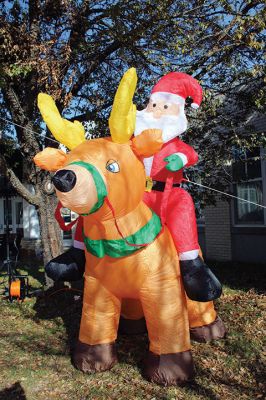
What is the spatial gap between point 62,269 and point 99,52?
14.9ft

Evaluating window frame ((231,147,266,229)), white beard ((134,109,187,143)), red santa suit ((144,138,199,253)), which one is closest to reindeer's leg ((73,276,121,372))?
red santa suit ((144,138,199,253))

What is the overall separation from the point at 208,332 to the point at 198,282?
1547mm

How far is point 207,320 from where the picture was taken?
226 inches

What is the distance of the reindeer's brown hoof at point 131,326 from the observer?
5918 millimetres

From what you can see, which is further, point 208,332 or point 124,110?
point 208,332

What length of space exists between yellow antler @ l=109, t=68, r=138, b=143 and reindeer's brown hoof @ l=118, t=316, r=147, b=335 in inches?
105

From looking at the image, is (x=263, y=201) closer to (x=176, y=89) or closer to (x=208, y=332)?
(x=208, y=332)

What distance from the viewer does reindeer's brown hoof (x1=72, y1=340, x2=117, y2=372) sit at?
4840mm

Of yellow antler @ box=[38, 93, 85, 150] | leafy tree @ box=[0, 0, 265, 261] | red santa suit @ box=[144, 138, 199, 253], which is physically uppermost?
leafy tree @ box=[0, 0, 265, 261]

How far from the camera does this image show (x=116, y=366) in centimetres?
512

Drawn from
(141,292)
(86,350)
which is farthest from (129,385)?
(141,292)

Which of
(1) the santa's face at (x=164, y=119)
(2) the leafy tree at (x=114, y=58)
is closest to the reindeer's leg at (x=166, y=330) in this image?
(1) the santa's face at (x=164, y=119)

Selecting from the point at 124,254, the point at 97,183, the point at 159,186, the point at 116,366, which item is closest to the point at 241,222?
the point at 159,186

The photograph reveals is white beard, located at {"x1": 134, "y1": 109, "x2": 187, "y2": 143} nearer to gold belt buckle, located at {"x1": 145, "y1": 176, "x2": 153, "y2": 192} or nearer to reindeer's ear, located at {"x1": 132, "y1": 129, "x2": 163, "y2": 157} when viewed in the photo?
gold belt buckle, located at {"x1": 145, "y1": 176, "x2": 153, "y2": 192}
